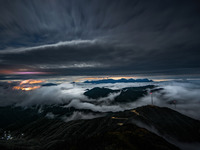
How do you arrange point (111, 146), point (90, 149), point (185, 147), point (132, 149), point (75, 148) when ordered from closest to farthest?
point (132, 149) < point (111, 146) < point (90, 149) < point (75, 148) < point (185, 147)

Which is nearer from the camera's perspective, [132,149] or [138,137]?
[132,149]

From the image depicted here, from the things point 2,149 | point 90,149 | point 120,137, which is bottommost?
point 2,149

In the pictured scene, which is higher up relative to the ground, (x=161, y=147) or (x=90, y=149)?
(x=161, y=147)

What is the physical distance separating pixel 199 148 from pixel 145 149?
168374mm

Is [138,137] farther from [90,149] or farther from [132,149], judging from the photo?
[90,149]

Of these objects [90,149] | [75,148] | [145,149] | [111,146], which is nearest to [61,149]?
[75,148]

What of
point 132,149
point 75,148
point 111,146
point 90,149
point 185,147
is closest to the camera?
point 132,149

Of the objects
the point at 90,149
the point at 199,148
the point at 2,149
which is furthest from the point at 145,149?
the point at 2,149

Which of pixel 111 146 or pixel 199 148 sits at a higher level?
pixel 111 146

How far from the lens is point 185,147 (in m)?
191

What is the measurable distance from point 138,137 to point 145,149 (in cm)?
2506

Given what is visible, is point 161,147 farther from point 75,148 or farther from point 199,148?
point 199,148

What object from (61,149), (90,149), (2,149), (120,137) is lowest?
(2,149)

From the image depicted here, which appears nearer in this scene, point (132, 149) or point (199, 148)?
point (132, 149)
